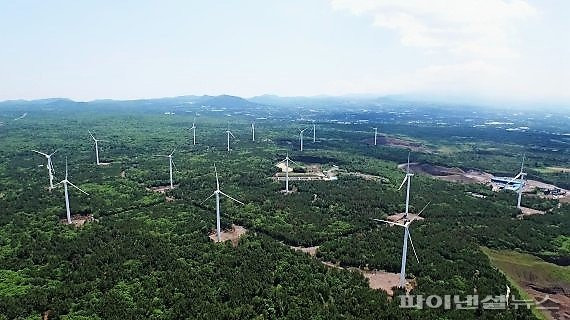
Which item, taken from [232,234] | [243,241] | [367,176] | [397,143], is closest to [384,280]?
[243,241]

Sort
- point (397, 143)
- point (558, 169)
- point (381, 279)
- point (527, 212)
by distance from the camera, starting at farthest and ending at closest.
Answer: point (397, 143), point (558, 169), point (527, 212), point (381, 279)

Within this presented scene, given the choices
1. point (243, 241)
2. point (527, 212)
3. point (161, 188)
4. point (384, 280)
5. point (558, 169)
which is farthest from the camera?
point (558, 169)

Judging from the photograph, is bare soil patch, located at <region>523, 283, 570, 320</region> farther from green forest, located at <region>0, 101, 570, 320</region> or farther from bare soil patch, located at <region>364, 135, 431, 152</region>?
bare soil patch, located at <region>364, 135, 431, 152</region>

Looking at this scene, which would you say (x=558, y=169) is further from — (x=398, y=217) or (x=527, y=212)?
(x=398, y=217)

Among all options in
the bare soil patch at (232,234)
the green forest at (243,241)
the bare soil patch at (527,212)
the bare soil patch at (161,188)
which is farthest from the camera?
the bare soil patch at (161,188)

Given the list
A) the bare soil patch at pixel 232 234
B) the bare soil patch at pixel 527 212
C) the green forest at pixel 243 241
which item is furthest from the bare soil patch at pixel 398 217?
the bare soil patch at pixel 232 234

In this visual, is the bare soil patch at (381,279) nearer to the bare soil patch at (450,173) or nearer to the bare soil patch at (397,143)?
the bare soil patch at (450,173)

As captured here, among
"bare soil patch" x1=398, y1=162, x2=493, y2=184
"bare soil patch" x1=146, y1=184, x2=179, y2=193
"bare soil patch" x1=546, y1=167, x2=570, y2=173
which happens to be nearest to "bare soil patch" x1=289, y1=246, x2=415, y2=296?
"bare soil patch" x1=146, y1=184, x2=179, y2=193

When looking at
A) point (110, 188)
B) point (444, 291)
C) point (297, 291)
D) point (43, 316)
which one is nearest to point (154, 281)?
point (43, 316)
